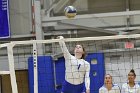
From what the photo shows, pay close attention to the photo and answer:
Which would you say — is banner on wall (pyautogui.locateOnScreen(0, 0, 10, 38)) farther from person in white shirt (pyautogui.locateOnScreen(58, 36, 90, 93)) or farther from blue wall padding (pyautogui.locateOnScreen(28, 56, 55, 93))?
person in white shirt (pyautogui.locateOnScreen(58, 36, 90, 93))

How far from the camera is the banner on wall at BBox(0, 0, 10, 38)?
8.45 m

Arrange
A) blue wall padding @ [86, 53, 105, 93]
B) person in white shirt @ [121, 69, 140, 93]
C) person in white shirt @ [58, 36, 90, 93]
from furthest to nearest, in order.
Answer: blue wall padding @ [86, 53, 105, 93] < person in white shirt @ [121, 69, 140, 93] < person in white shirt @ [58, 36, 90, 93]

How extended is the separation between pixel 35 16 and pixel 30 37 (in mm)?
768

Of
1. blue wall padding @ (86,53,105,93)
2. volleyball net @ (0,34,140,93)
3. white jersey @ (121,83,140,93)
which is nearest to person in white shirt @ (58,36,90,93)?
white jersey @ (121,83,140,93)

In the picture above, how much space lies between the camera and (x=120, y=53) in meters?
8.37

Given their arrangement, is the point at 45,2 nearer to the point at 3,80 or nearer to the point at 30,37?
the point at 30,37

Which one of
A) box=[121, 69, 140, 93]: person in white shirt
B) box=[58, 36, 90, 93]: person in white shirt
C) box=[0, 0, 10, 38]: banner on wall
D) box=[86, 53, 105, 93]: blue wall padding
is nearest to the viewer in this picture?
box=[58, 36, 90, 93]: person in white shirt

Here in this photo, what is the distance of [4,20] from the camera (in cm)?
848

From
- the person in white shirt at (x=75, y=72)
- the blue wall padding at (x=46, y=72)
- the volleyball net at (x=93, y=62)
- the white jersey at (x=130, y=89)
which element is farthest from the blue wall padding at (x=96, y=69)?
the person in white shirt at (x=75, y=72)

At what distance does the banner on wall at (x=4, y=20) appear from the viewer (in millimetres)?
8453

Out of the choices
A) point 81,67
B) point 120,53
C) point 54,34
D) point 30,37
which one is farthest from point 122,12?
point 81,67

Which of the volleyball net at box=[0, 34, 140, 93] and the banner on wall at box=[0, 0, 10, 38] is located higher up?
the banner on wall at box=[0, 0, 10, 38]

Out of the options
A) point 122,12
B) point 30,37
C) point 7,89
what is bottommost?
point 7,89

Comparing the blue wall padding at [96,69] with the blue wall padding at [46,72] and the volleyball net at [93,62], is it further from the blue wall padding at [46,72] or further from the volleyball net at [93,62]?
the blue wall padding at [46,72]
